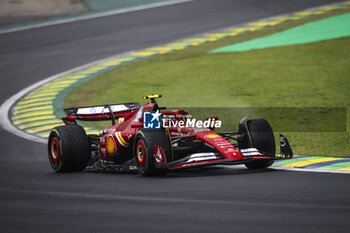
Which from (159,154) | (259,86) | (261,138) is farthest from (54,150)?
(259,86)

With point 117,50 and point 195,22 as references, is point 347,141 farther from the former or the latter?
point 195,22

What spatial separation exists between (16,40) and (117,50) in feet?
19.3

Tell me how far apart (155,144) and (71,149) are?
2.21 m

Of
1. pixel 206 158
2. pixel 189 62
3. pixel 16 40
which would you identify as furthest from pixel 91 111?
pixel 16 40

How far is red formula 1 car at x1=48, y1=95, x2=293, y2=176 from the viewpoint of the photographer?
37.8 ft

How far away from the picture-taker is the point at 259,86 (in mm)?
23422

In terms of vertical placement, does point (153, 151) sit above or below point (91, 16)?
below

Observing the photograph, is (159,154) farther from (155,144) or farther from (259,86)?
(259,86)

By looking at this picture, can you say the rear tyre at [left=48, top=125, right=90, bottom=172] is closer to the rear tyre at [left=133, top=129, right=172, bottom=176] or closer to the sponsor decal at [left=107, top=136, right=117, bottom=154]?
the sponsor decal at [left=107, top=136, right=117, bottom=154]

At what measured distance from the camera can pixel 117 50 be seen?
3164cm

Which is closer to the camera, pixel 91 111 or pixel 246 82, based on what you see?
pixel 91 111

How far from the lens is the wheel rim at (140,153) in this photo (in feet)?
38.4

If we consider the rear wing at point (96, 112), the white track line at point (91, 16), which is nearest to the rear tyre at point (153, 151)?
the rear wing at point (96, 112)

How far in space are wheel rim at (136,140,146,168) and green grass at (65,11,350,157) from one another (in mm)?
4255
